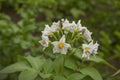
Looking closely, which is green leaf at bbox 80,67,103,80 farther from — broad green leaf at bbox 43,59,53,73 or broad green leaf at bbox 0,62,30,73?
broad green leaf at bbox 0,62,30,73

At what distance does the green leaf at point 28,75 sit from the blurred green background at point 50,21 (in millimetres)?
743

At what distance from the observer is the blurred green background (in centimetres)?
273

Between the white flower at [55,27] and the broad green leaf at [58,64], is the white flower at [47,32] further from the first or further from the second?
the broad green leaf at [58,64]

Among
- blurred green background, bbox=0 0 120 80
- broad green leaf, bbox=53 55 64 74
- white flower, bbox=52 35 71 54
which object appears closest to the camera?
white flower, bbox=52 35 71 54

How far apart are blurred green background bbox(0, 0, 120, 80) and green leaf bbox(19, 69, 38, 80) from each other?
743mm

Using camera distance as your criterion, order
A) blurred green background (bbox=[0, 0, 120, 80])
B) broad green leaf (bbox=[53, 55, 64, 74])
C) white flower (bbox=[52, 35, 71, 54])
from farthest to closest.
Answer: blurred green background (bbox=[0, 0, 120, 80]), broad green leaf (bbox=[53, 55, 64, 74]), white flower (bbox=[52, 35, 71, 54])

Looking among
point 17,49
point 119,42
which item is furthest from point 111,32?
point 17,49

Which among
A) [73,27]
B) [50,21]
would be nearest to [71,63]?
[73,27]

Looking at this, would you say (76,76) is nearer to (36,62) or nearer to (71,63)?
(71,63)

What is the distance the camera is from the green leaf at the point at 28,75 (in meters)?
1.87

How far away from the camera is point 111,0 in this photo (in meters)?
4.20

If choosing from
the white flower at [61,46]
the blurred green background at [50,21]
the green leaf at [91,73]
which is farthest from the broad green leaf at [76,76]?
the blurred green background at [50,21]

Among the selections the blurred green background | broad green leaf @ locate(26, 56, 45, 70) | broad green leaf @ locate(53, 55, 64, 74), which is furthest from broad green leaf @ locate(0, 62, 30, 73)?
the blurred green background

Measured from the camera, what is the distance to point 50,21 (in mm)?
3703
